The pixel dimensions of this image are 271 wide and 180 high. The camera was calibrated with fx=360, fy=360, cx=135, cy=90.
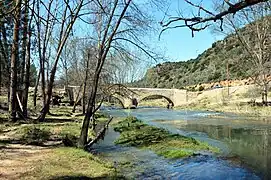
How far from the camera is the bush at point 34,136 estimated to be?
1476 cm

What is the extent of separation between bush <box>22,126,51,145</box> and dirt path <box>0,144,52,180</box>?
1.14 meters

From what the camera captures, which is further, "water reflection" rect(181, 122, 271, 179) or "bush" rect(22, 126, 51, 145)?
"bush" rect(22, 126, 51, 145)

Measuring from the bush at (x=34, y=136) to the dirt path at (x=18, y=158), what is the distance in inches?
45.0

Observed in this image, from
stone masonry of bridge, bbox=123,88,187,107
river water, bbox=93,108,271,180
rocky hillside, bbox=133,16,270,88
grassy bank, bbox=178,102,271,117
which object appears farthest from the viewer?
rocky hillside, bbox=133,16,270,88

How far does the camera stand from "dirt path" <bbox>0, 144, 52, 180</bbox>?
920 cm

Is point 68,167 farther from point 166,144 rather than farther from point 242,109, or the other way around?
point 242,109

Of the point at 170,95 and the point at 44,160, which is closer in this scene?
the point at 44,160

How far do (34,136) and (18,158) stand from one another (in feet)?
15.4

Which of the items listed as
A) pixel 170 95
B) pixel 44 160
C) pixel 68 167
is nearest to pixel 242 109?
pixel 170 95

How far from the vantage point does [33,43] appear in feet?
81.7

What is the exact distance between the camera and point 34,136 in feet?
51.4

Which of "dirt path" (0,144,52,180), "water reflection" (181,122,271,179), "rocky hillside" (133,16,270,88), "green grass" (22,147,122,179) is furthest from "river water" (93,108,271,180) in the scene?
"rocky hillside" (133,16,270,88)

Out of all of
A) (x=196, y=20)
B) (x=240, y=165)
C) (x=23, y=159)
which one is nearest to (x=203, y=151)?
(x=240, y=165)

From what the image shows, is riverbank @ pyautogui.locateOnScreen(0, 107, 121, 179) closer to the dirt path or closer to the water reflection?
the dirt path
